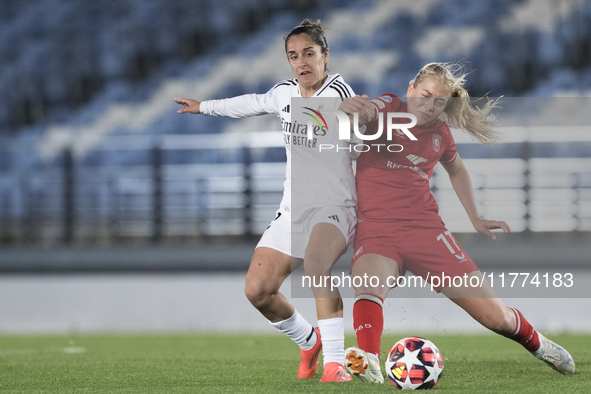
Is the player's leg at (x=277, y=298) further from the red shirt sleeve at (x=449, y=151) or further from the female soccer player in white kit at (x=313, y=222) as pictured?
the red shirt sleeve at (x=449, y=151)

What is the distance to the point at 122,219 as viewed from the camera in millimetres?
9461

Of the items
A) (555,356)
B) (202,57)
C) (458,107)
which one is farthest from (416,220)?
(202,57)

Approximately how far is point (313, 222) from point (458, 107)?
0.87m

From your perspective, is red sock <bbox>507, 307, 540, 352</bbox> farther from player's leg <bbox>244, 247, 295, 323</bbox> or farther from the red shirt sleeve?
player's leg <bbox>244, 247, 295, 323</bbox>

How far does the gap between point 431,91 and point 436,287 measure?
874 mm

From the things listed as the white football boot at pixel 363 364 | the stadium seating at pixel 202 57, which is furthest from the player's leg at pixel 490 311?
the stadium seating at pixel 202 57

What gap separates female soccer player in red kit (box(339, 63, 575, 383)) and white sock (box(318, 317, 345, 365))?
16 centimetres

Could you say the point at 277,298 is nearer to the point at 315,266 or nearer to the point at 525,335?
the point at 315,266

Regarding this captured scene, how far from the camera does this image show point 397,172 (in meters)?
3.41

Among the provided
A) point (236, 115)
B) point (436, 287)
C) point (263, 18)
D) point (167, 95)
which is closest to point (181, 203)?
point (167, 95)

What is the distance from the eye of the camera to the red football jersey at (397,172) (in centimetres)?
336

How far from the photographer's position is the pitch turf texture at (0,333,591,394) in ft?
10.3

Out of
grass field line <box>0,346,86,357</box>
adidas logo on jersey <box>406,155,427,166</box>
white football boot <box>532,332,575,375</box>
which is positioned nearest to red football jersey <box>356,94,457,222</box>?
adidas logo on jersey <box>406,155,427,166</box>

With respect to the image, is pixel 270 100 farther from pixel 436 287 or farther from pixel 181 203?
pixel 181 203
